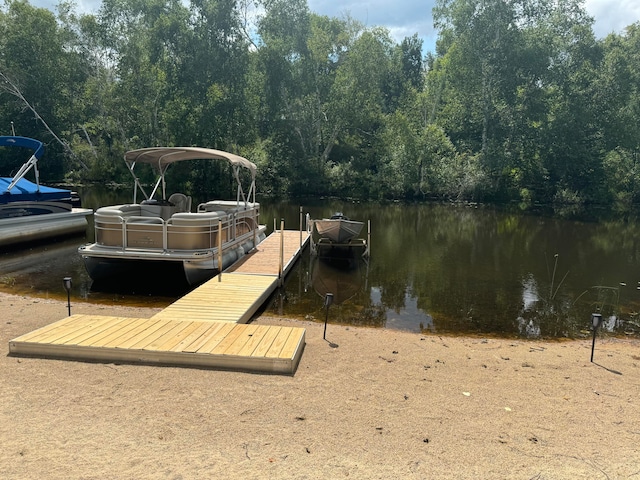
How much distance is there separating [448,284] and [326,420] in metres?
9.08

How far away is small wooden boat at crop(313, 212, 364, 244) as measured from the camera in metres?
16.0

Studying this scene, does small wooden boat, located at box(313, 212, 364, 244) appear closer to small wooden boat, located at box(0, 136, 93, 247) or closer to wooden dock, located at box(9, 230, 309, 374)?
wooden dock, located at box(9, 230, 309, 374)

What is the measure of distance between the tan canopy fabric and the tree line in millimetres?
25713

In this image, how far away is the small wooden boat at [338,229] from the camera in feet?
52.6

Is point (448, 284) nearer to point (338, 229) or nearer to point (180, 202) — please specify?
point (338, 229)

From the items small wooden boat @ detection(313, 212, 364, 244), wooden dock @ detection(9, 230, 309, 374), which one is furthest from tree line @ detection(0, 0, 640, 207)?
wooden dock @ detection(9, 230, 309, 374)

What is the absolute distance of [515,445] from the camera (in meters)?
4.07

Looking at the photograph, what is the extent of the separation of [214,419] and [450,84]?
43.4 metres

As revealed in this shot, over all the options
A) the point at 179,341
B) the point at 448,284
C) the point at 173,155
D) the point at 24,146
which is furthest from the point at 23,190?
the point at 448,284

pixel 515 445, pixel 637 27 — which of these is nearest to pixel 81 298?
pixel 515 445

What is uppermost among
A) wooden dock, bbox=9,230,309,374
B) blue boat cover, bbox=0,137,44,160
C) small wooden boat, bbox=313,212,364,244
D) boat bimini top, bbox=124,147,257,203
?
blue boat cover, bbox=0,137,44,160

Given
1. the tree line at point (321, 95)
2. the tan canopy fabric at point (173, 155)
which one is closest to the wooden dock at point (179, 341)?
the tan canopy fabric at point (173, 155)

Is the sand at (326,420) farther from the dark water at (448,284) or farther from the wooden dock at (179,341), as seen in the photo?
the dark water at (448,284)

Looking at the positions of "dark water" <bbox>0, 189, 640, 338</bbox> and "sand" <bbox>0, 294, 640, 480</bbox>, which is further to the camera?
"dark water" <bbox>0, 189, 640, 338</bbox>
